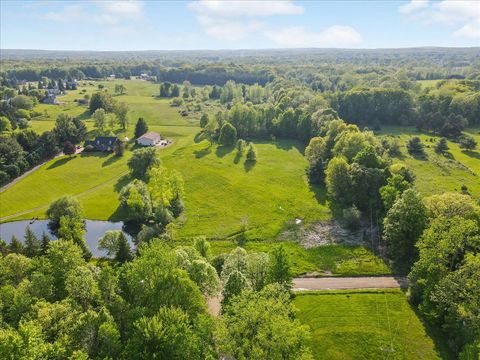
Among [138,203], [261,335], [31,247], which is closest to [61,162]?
[138,203]

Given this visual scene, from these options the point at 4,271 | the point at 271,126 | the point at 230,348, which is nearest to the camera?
the point at 230,348

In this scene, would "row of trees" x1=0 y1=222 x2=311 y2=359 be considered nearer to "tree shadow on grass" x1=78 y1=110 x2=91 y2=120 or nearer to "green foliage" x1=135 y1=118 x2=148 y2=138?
"green foliage" x1=135 y1=118 x2=148 y2=138

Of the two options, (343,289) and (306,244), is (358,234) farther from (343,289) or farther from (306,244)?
(343,289)

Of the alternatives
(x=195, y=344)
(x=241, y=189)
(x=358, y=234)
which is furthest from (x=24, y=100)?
(x=195, y=344)

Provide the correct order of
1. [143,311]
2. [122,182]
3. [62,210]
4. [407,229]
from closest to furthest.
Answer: [143,311], [407,229], [62,210], [122,182]

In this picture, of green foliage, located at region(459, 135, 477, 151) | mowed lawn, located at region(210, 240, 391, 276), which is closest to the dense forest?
mowed lawn, located at region(210, 240, 391, 276)

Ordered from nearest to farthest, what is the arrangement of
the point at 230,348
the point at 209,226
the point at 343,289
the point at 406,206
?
the point at 230,348 → the point at 343,289 → the point at 406,206 → the point at 209,226

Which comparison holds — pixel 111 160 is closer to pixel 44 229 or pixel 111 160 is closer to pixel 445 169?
pixel 44 229
